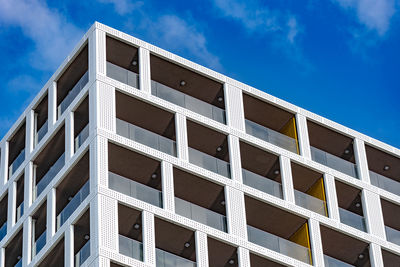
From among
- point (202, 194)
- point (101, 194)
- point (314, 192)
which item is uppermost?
point (314, 192)

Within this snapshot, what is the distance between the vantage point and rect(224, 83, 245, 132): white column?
3024 inches

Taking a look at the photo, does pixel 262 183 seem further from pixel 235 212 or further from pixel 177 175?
pixel 177 175

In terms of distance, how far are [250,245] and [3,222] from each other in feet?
62.3

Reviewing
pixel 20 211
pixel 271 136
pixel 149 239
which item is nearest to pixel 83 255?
pixel 149 239

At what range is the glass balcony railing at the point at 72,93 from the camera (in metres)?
74.8

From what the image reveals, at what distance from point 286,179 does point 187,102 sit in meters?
7.61

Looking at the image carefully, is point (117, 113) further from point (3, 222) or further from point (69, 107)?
point (3, 222)

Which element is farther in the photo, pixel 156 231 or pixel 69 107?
pixel 69 107

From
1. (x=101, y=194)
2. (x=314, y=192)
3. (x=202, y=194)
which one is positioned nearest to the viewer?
(x=101, y=194)

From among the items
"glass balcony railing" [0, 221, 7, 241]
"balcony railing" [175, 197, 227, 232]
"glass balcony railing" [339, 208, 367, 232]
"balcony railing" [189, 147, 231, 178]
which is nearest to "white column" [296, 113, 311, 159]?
"glass balcony railing" [339, 208, 367, 232]

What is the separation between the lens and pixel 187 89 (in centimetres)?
7825

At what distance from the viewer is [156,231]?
227 feet

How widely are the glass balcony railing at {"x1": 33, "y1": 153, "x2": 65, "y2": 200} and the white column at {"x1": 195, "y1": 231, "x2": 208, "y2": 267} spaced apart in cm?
960

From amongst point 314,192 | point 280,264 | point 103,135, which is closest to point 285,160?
point 314,192
